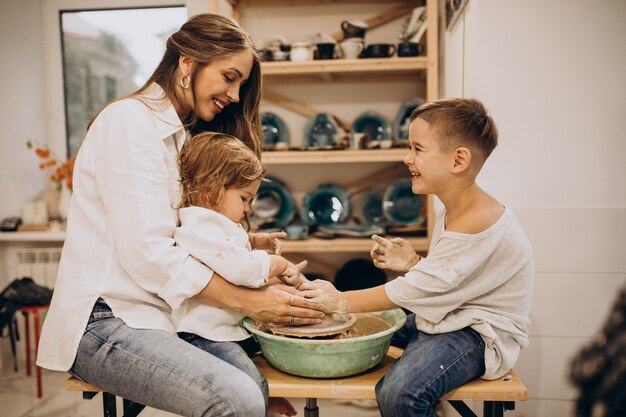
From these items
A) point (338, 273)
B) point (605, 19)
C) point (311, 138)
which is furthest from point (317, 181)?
point (605, 19)

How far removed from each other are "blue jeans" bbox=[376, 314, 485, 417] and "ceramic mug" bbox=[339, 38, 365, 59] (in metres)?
1.93

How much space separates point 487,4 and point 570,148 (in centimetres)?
61

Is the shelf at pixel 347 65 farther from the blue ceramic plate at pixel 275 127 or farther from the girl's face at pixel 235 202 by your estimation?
the girl's face at pixel 235 202

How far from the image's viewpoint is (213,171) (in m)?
1.53

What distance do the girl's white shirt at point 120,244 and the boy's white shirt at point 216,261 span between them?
31mm

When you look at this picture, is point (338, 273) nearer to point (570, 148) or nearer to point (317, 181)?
point (317, 181)

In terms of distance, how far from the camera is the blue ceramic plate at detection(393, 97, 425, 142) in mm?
3102

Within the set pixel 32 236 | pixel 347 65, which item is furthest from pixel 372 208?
pixel 32 236

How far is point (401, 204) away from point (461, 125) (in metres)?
1.70

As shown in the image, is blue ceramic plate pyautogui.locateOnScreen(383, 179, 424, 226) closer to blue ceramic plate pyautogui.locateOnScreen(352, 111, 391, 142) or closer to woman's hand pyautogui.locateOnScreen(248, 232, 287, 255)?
blue ceramic plate pyautogui.locateOnScreen(352, 111, 391, 142)

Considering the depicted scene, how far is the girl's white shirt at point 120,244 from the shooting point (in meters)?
1.39

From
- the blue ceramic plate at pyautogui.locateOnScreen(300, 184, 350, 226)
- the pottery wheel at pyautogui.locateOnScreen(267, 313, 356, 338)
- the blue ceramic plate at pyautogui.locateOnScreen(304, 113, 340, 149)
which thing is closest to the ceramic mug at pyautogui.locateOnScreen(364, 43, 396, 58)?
the blue ceramic plate at pyautogui.locateOnScreen(304, 113, 340, 149)

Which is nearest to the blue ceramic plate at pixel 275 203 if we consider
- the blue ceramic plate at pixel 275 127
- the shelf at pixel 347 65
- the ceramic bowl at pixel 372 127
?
the blue ceramic plate at pixel 275 127

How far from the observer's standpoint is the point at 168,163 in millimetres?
1547
